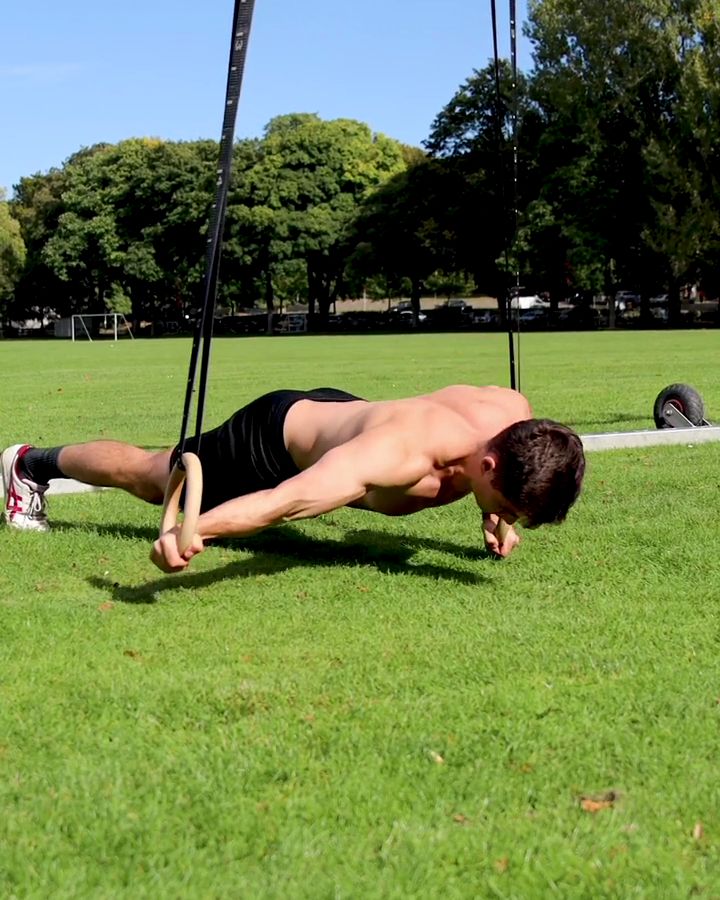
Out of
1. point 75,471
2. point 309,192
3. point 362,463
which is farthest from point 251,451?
point 309,192

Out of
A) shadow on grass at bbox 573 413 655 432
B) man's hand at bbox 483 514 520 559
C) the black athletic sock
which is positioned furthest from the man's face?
shadow on grass at bbox 573 413 655 432

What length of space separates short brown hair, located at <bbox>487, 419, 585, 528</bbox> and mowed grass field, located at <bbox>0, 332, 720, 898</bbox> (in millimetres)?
543

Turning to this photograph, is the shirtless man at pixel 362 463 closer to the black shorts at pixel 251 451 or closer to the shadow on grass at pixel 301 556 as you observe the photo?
the black shorts at pixel 251 451

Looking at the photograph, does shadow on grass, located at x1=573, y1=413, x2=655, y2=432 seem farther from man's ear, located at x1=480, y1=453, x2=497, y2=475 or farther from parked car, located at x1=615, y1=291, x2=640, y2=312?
parked car, located at x1=615, y1=291, x2=640, y2=312

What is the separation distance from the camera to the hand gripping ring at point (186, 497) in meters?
4.69

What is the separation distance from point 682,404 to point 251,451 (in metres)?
6.82

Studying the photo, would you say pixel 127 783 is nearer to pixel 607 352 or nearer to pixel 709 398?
pixel 709 398

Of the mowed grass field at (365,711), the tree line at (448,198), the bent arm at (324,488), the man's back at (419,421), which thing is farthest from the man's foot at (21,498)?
the tree line at (448,198)

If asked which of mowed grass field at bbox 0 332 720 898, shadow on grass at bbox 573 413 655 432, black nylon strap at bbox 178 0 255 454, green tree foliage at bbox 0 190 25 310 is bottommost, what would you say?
mowed grass field at bbox 0 332 720 898

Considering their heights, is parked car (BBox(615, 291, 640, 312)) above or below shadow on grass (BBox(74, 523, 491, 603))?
above

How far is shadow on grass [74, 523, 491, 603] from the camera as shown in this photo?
231 inches

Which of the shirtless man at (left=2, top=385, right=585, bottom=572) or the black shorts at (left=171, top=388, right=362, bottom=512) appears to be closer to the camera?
the shirtless man at (left=2, top=385, right=585, bottom=572)

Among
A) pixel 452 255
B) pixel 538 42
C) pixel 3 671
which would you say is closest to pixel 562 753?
pixel 3 671

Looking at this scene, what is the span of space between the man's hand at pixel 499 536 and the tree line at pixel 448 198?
128 feet
